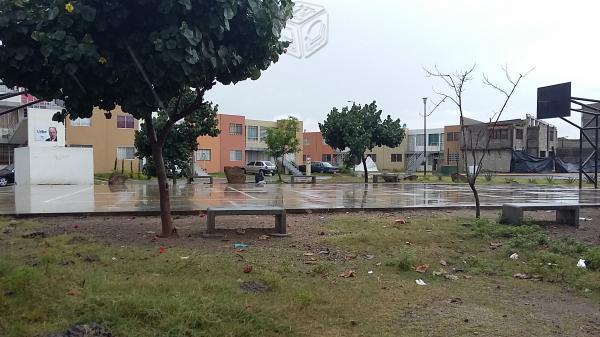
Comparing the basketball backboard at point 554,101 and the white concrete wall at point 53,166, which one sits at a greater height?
the basketball backboard at point 554,101

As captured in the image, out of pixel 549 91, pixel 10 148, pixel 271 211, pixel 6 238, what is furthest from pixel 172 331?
pixel 10 148

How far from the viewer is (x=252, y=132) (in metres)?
66.9

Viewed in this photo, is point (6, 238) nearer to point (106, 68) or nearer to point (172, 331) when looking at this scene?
point (106, 68)

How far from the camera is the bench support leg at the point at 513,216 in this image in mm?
9609

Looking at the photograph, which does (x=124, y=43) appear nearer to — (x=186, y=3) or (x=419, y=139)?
(x=186, y=3)

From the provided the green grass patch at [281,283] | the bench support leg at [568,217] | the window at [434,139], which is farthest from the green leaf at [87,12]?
the window at [434,139]

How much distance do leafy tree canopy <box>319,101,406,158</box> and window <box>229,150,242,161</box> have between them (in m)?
25.5

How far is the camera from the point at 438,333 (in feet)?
13.6

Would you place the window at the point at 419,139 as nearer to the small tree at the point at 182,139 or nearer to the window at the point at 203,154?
the window at the point at 203,154

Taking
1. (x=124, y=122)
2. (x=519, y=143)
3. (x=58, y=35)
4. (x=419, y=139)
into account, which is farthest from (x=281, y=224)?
(x=419, y=139)

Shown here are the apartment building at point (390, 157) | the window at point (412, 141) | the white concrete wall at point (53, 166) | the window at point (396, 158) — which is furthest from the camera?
the window at point (396, 158)

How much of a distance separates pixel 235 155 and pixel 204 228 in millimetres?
54211

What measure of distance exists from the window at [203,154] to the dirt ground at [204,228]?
47576 millimetres

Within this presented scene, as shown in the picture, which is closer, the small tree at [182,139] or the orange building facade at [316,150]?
the small tree at [182,139]
